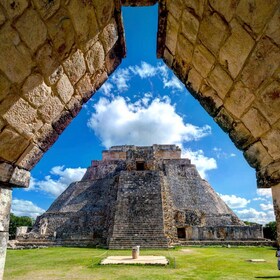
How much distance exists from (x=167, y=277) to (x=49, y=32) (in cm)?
735

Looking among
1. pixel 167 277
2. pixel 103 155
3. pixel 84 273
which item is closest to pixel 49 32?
→ pixel 167 277

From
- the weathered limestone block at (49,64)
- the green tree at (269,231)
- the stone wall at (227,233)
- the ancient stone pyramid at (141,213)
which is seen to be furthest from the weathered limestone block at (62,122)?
the green tree at (269,231)

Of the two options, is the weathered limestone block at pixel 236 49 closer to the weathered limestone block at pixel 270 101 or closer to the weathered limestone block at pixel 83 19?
the weathered limestone block at pixel 270 101

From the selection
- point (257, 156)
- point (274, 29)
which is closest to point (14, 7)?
point (274, 29)

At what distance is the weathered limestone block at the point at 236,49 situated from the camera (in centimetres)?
173

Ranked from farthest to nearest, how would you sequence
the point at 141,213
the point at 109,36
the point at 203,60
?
the point at 141,213
the point at 109,36
the point at 203,60

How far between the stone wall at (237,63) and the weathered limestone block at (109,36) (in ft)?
1.50

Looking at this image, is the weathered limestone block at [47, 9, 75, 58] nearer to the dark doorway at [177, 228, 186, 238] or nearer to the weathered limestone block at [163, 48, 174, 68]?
the weathered limestone block at [163, 48, 174, 68]

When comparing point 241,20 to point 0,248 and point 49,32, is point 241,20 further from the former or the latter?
point 0,248

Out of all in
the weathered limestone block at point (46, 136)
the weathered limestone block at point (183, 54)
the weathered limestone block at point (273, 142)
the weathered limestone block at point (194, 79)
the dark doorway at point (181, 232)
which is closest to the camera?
the weathered limestone block at point (273, 142)

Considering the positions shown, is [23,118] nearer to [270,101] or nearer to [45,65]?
[45,65]

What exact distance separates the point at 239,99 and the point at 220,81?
233 mm

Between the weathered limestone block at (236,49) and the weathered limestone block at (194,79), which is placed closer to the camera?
the weathered limestone block at (236,49)

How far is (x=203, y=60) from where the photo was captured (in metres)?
2.23
